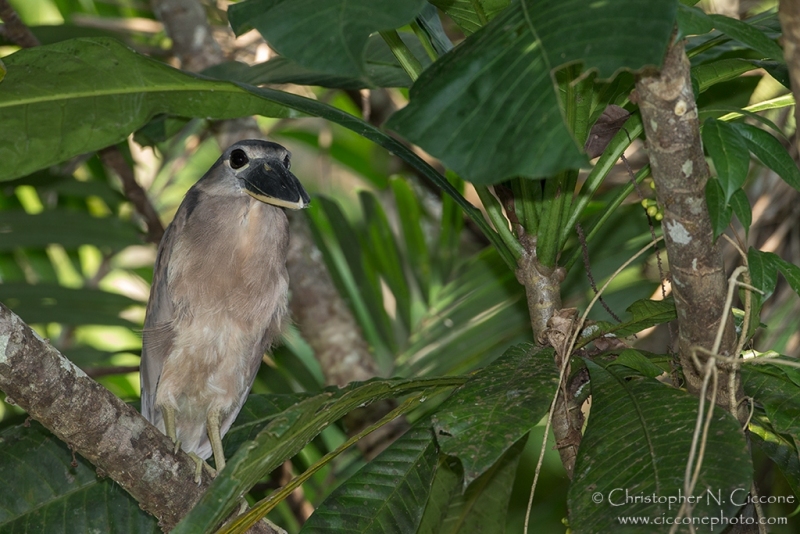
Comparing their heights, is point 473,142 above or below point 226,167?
below

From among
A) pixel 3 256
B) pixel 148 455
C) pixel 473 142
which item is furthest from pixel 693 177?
pixel 3 256

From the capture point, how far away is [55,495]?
1.94 m

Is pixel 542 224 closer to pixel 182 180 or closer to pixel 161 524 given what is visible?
pixel 161 524

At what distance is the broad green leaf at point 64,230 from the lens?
2955 millimetres

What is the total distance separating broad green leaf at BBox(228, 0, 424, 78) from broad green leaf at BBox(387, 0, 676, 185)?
0.34ft

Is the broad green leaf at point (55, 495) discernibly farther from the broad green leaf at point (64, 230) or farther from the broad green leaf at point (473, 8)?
the broad green leaf at point (473, 8)

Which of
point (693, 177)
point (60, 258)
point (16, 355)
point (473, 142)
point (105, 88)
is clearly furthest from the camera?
point (60, 258)

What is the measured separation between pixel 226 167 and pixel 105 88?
576 mm

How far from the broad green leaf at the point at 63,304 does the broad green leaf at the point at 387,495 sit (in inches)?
66.1

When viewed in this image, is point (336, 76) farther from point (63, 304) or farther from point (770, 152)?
point (63, 304)

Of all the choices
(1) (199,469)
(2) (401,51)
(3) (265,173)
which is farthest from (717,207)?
(1) (199,469)

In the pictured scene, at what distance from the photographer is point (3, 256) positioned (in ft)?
10.9

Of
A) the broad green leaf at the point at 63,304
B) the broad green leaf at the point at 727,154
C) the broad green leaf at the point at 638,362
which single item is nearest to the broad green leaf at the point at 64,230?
the broad green leaf at the point at 63,304

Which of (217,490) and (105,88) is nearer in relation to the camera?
(217,490)
